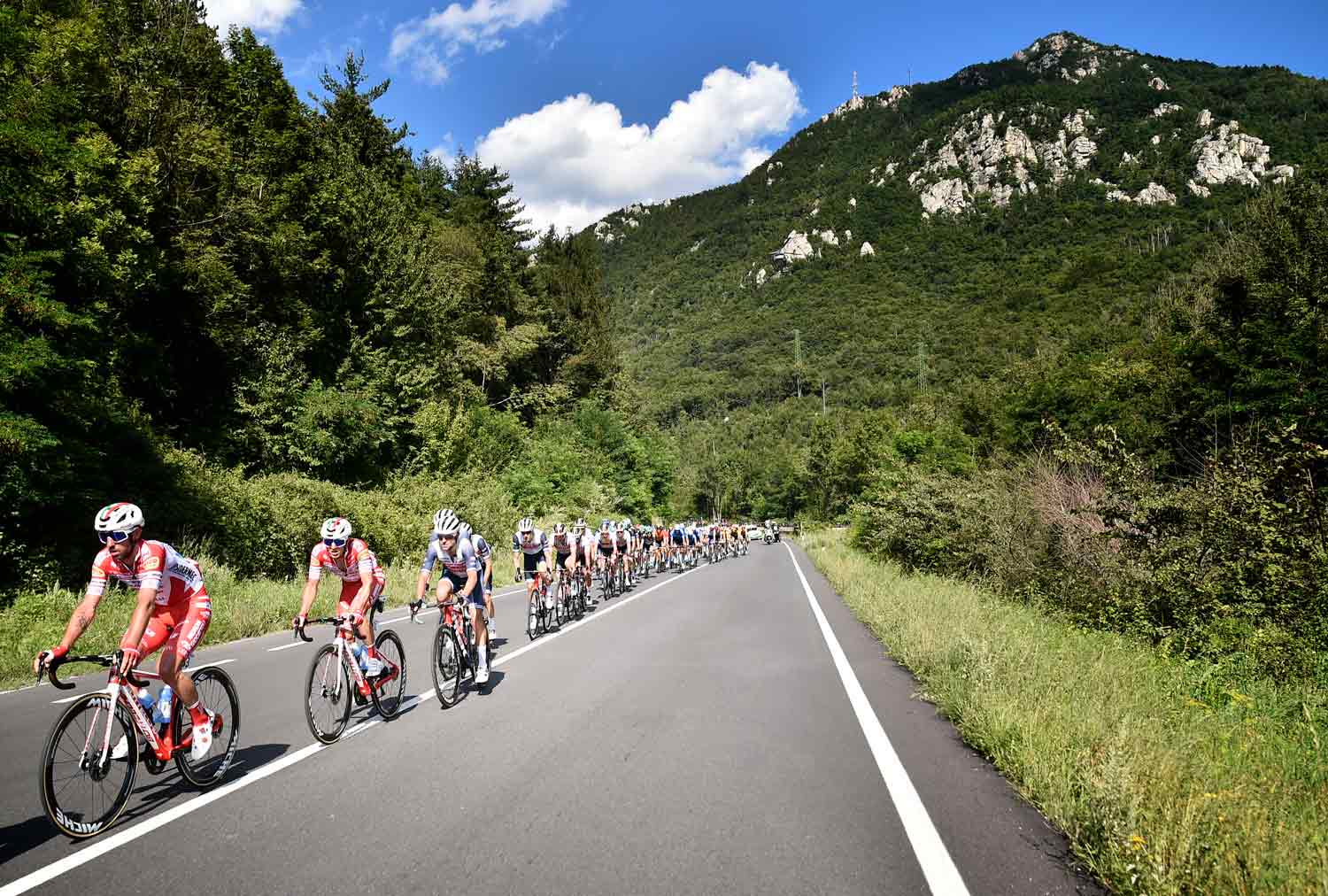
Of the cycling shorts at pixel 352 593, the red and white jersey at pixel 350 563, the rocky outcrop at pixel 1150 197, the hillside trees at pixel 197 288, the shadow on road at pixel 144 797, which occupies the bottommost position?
the shadow on road at pixel 144 797

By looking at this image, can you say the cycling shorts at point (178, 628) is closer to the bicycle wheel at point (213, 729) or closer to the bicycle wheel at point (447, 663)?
the bicycle wheel at point (213, 729)

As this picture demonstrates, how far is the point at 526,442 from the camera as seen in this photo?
38.9 metres

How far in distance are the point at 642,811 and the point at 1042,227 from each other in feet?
496

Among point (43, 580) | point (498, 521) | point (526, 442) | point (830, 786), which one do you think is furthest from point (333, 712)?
point (526, 442)

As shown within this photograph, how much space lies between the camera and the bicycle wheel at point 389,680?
6520 mm

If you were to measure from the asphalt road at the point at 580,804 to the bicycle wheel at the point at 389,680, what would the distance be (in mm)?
173

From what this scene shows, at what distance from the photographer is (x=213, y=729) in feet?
16.3

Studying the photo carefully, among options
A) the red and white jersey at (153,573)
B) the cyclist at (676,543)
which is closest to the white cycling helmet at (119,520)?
the red and white jersey at (153,573)

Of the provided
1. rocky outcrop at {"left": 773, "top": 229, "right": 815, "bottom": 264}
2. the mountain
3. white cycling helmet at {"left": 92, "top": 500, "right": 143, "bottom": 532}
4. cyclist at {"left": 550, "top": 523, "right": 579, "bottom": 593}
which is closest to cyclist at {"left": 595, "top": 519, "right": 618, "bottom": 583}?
cyclist at {"left": 550, "top": 523, "right": 579, "bottom": 593}

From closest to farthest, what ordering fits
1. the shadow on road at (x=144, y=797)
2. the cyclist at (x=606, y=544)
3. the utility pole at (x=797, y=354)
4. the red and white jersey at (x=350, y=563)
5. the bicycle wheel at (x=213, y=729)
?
1. the shadow on road at (x=144, y=797)
2. the bicycle wheel at (x=213, y=729)
3. the red and white jersey at (x=350, y=563)
4. the cyclist at (x=606, y=544)
5. the utility pole at (x=797, y=354)

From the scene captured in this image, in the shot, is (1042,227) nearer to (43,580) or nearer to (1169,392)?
(1169,392)

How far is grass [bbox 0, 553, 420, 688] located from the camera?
28.9 feet

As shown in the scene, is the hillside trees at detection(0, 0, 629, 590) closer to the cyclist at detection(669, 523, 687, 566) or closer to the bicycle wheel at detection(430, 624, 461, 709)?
the bicycle wheel at detection(430, 624, 461, 709)

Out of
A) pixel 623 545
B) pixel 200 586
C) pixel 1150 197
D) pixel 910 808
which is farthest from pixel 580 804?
pixel 1150 197
